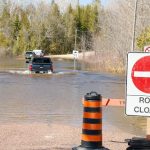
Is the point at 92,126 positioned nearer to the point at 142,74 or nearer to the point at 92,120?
the point at 92,120

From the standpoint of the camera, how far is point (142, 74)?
845 centimetres

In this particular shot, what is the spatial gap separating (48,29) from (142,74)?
13293 centimetres

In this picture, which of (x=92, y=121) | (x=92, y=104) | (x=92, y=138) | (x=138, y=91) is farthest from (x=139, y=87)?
(x=92, y=138)

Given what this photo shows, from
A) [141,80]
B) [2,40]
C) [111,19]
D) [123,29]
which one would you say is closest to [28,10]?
[2,40]

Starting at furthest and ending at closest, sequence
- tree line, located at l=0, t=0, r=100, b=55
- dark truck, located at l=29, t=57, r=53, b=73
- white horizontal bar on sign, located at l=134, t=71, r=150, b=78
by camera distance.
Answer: tree line, located at l=0, t=0, r=100, b=55, dark truck, located at l=29, t=57, r=53, b=73, white horizontal bar on sign, located at l=134, t=71, r=150, b=78

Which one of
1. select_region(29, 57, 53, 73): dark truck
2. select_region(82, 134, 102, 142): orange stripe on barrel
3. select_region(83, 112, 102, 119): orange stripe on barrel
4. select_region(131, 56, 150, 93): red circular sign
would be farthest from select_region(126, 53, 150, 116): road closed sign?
select_region(29, 57, 53, 73): dark truck

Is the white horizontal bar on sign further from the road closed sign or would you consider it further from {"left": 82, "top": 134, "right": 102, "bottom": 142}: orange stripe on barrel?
{"left": 82, "top": 134, "right": 102, "bottom": 142}: orange stripe on barrel

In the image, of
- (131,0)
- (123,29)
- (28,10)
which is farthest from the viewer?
(28,10)

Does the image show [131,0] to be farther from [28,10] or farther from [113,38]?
[28,10]

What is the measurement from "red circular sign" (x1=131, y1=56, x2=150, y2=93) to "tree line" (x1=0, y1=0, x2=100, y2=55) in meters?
122

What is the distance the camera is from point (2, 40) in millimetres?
147250

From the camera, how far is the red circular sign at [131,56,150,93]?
8.36 m

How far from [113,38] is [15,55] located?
63949 millimetres

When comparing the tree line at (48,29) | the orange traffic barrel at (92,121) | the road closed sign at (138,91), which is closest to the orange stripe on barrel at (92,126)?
the orange traffic barrel at (92,121)
